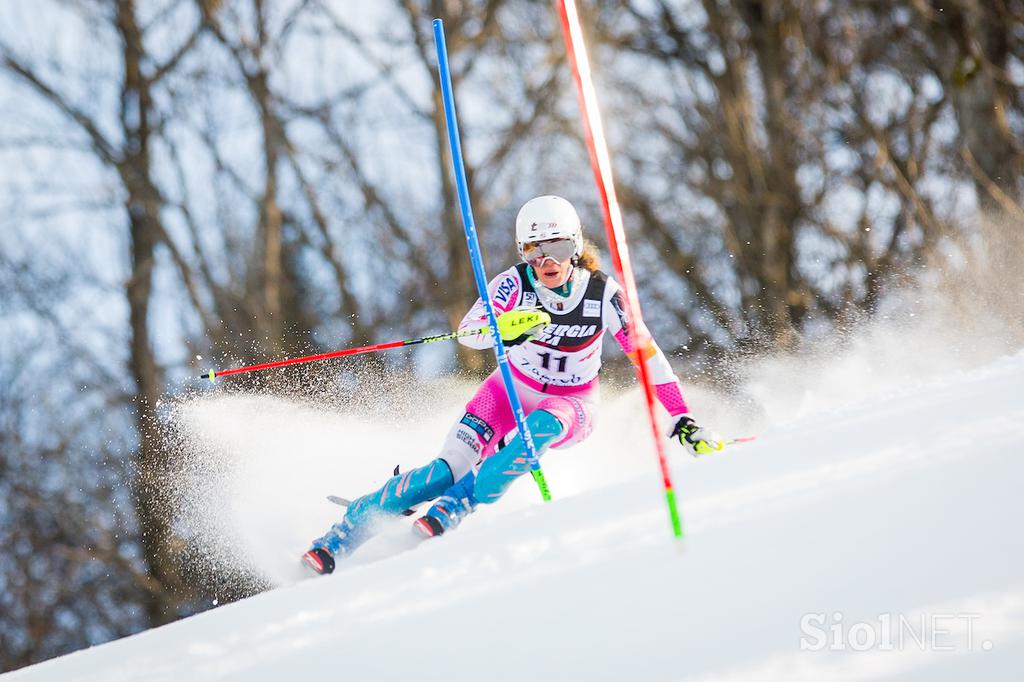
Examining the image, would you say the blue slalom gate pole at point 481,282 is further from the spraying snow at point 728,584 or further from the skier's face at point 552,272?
the spraying snow at point 728,584

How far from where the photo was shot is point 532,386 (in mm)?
4469

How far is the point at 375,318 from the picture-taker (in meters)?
14.4

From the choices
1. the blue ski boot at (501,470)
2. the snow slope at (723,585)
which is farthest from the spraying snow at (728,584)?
the blue ski boot at (501,470)

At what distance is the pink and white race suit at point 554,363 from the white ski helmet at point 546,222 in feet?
0.52

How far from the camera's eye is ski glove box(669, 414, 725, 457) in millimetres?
4164

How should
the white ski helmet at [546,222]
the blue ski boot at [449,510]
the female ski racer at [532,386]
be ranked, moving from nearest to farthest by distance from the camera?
the blue ski boot at [449,510], the female ski racer at [532,386], the white ski helmet at [546,222]

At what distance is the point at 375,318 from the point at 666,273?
444 centimetres

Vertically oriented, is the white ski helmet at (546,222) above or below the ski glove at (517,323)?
above

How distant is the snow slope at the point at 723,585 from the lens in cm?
198

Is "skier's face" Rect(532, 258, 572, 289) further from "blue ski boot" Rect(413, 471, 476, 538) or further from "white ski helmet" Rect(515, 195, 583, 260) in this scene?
"blue ski boot" Rect(413, 471, 476, 538)

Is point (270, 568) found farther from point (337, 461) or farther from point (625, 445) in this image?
point (625, 445)

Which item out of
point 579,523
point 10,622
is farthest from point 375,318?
point 579,523

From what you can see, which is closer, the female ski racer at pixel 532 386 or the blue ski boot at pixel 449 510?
the blue ski boot at pixel 449 510

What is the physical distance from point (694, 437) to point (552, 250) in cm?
99
